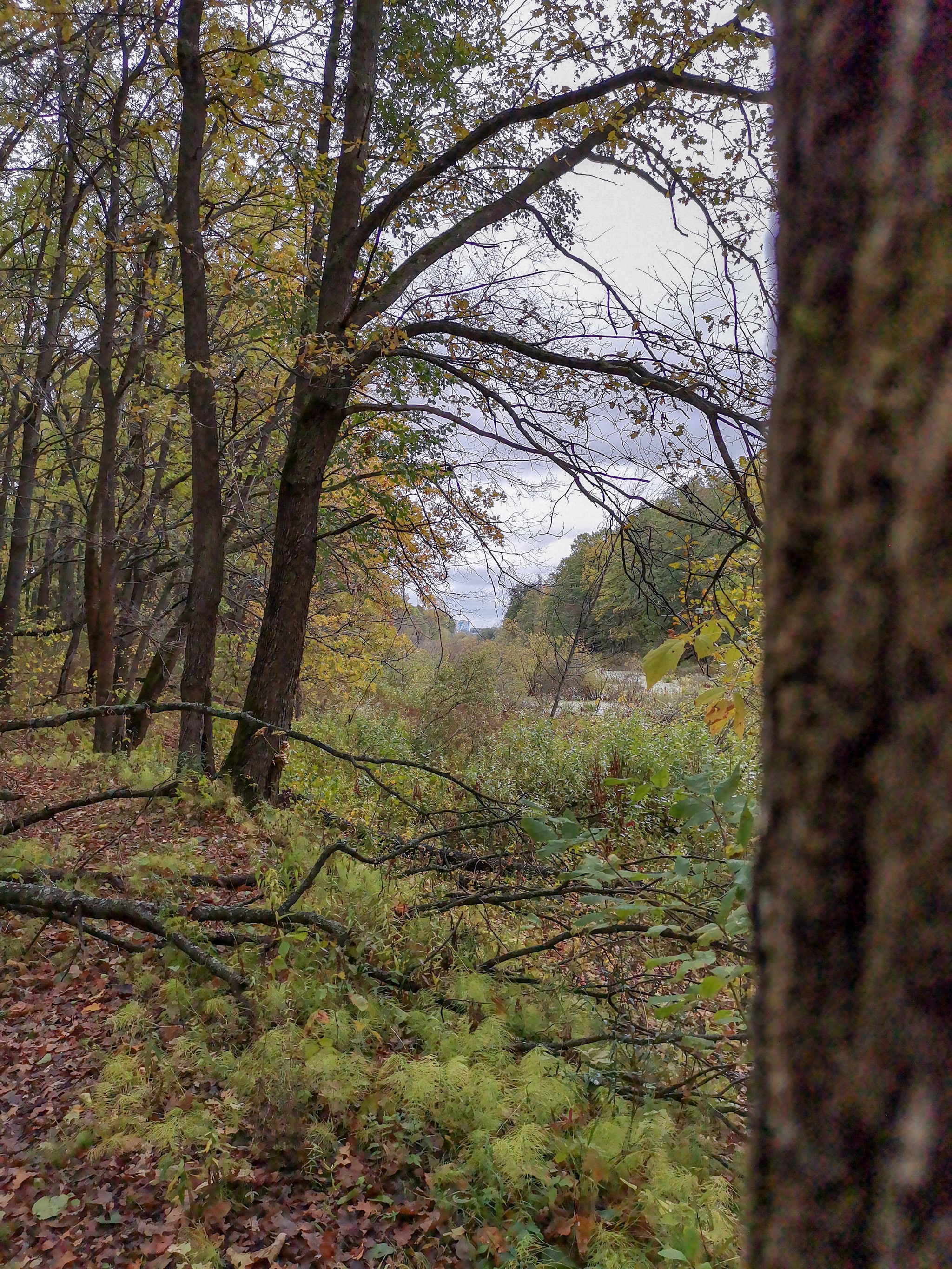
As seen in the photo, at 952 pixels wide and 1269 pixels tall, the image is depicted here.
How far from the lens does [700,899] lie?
3.79 metres

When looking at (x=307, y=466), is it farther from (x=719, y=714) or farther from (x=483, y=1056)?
(x=719, y=714)

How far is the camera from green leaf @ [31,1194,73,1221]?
8.27 ft

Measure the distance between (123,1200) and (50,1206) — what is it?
26 cm

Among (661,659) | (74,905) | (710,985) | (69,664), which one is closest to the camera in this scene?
(710,985)

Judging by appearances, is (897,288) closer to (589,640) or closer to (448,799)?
(589,640)

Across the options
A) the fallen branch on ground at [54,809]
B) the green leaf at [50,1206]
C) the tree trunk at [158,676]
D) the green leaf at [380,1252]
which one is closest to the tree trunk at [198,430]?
the fallen branch on ground at [54,809]

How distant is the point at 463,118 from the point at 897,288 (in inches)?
307

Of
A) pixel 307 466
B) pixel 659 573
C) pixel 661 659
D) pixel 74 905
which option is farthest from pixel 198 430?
pixel 661 659

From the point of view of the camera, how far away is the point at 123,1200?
261 centimetres

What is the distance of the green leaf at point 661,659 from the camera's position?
1.41m

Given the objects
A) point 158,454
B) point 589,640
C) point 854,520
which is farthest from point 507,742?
point 854,520

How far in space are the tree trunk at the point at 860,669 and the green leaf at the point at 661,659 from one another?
2.84 ft

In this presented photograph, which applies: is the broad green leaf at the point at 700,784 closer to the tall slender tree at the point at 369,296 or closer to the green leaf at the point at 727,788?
the green leaf at the point at 727,788

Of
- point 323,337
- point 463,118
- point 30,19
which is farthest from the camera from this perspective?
point 463,118
